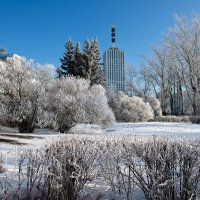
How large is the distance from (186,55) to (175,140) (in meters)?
28.3

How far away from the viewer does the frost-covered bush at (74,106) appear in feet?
69.9

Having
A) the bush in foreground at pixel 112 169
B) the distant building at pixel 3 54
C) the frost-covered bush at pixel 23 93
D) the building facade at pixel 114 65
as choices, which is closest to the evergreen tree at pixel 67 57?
the distant building at pixel 3 54

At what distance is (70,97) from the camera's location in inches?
843

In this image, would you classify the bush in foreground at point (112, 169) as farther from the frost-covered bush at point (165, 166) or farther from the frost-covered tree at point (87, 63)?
the frost-covered tree at point (87, 63)

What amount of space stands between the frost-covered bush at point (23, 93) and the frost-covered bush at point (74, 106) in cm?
93

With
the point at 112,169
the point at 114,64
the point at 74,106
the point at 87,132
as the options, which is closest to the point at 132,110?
the point at 74,106

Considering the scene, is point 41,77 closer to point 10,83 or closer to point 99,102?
point 10,83

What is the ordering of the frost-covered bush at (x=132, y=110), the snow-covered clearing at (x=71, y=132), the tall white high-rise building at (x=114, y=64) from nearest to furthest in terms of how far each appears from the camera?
the snow-covered clearing at (x=71, y=132) → the frost-covered bush at (x=132, y=110) → the tall white high-rise building at (x=114, y=64)

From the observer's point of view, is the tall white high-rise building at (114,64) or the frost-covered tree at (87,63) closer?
the frost-covered tree at (87,63)

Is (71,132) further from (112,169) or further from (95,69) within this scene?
(95,69)

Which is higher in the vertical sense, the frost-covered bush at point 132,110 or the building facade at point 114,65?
the building facade at point 114,65

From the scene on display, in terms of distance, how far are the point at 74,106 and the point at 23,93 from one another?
14.1 ft

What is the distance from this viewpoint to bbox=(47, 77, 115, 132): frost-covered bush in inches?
839

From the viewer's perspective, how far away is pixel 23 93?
74.9 ft
